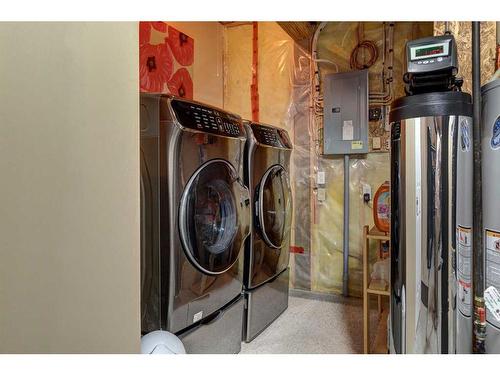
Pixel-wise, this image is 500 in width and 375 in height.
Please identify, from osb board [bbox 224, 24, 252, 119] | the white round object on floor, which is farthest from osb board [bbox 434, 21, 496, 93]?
osb board [bbox 224, 24, 252, 119]

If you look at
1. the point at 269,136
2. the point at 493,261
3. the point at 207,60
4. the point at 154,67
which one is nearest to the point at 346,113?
the point at 269,136

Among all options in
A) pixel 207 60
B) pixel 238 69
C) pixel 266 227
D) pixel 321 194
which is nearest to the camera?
pixel 266 227

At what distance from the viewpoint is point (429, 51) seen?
3.74ft

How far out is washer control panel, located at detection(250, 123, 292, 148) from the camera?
7.37ft

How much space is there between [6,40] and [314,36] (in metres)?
2.86

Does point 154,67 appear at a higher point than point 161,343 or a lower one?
higher

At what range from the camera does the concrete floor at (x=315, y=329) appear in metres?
2.15

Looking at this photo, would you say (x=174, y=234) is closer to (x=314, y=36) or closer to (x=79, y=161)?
(x=79, y=161)

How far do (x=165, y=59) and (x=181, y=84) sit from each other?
0.82 feet

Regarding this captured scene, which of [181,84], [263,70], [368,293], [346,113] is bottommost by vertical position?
[368,293]

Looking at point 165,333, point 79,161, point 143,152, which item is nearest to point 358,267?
point 165,333

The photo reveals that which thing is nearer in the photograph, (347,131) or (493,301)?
(493,301)

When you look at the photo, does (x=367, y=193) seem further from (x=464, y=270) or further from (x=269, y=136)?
(x=464, y=270)

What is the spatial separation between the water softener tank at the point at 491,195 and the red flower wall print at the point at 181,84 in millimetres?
2197
